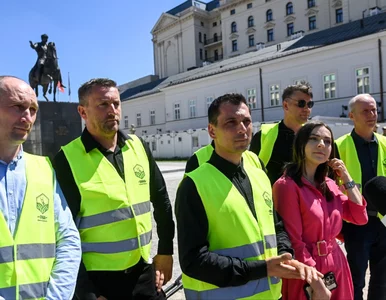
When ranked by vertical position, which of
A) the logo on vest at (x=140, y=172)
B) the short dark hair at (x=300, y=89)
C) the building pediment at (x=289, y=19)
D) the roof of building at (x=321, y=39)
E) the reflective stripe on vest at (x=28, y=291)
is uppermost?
the building pediment at (x=289, y=19)

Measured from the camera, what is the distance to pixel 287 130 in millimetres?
3410

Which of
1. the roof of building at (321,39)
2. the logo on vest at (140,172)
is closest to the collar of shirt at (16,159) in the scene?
the logo on vest at (140,172)

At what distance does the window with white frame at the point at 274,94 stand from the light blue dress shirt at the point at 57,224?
104 feet

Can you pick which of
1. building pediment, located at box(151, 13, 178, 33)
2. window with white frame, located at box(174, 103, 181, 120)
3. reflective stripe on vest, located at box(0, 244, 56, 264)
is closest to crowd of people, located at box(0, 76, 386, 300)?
reflective stripe on vest, located at box(0, 244, 56, 264)

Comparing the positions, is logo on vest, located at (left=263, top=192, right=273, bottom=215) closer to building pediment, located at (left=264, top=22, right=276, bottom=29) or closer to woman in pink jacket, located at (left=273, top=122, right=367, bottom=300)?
woman in pink jacket, located at (left=273, top=122, right=367, bottom=300)

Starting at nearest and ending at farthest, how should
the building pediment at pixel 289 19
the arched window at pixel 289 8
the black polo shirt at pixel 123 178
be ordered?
the black polo shirt at pixel 123 178 → the building pediment at pixel 289 19 → the arched window at pixel 289 8

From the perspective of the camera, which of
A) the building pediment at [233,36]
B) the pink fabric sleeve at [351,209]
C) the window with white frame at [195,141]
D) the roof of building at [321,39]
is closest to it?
the pink fabric sleeve at [351,209]

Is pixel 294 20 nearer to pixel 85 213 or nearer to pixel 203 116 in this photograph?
pixel 203 116

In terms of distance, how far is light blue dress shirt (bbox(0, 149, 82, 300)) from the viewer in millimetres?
1775

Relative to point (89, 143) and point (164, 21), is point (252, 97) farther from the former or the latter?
point (164, 21)

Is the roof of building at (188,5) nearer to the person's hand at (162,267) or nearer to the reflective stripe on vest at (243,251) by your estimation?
the person's hand at (162,267)

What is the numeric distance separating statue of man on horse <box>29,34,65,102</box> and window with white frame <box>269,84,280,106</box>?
73.8 feet

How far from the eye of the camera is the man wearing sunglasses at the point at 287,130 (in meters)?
3.34

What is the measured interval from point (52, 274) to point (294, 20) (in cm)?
5115
